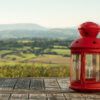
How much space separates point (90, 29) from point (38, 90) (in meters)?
1.95

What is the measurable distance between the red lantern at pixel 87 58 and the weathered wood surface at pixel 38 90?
247mm

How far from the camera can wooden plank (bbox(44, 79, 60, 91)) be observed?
7438mm

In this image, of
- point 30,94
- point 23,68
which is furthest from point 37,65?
point 30,94

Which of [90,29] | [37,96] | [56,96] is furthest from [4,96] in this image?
[90,29]

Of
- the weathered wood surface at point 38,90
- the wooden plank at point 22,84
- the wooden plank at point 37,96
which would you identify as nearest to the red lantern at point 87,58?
the weathered wood surface at point 38,90

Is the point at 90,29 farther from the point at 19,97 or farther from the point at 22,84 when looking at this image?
the point at 22,84

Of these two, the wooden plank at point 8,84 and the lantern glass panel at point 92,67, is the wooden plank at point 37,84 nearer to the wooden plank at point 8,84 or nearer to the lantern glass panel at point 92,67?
the wooden plank at point 8,84

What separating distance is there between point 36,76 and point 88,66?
10.9ft

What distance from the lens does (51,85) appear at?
309 inches

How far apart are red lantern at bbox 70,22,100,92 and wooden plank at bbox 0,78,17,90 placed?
1698mm

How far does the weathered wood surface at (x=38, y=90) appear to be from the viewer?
6.46 metres

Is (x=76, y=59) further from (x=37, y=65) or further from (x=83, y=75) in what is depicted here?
(x=37, y=65)

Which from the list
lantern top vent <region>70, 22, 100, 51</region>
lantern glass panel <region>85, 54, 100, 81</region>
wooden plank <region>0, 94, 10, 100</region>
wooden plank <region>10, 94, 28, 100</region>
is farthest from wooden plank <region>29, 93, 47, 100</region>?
lantern top vent <region>70, 22, 100, 51</region>

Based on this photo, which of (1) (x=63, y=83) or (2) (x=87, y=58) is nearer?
(2) (x=87, y=58)
